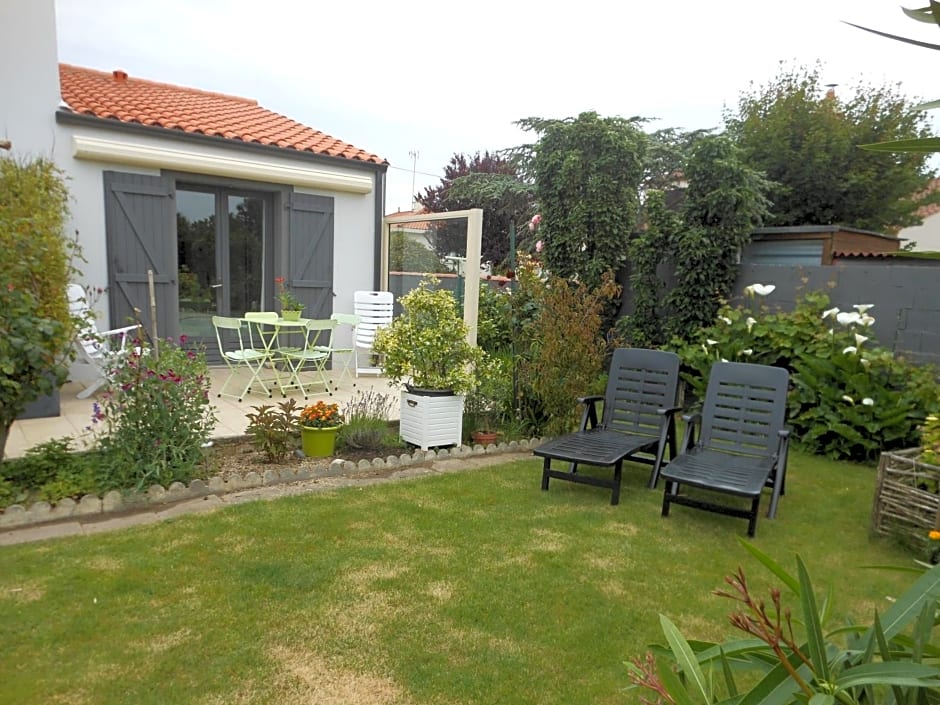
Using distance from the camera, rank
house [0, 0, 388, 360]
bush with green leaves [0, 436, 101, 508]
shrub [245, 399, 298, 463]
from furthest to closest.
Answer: house [0, 0, 388, 360] → shrub [245, 399, 298, 463] → bush with green leaves [0, 436, 101, 508]

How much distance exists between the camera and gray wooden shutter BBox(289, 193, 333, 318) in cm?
820

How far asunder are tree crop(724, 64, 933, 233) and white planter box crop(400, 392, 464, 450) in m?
7.84

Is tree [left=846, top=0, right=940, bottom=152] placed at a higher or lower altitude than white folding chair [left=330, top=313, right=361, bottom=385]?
higher

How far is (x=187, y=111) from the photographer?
8.16 metres

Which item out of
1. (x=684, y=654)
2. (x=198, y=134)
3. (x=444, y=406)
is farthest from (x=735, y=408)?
(x=198, y=134)

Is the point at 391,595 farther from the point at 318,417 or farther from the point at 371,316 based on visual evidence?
the point at 371,316

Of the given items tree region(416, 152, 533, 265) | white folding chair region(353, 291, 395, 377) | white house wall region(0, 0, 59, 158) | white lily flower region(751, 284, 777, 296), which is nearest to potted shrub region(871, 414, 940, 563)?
white lily flower region(751, 284, 777, 296)

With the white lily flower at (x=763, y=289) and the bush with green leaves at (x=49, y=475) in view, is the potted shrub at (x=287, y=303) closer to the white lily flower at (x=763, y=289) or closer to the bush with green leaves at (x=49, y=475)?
the bush with green leaves at (x=49, y=475)

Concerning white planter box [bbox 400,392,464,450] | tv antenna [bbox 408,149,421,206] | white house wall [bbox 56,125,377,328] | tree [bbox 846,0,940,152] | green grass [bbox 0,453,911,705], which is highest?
tv antenna [bbox 408,149,421,206]

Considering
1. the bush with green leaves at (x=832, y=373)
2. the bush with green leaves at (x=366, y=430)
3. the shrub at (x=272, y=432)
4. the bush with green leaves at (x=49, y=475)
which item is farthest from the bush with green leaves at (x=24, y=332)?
the bush with green leaves at (x=832, y=373)

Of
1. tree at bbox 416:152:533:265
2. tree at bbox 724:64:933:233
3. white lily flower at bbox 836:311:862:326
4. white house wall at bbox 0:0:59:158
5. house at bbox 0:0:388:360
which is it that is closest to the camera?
white lily flower at bbox 836:311:862:326

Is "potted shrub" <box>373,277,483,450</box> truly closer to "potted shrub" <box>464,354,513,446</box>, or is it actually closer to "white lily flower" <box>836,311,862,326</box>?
"potted shrub" <box>464,354,513,446</box>

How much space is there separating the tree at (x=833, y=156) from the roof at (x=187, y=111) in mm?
6916

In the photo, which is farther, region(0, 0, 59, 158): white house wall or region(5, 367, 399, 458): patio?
region(0, 0, 59, 158): white house wall
